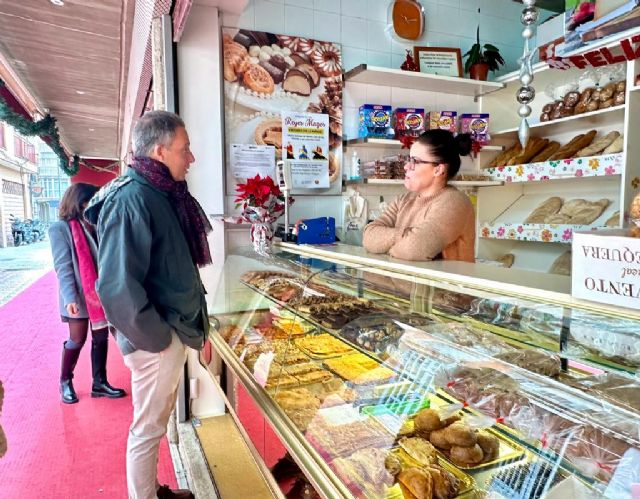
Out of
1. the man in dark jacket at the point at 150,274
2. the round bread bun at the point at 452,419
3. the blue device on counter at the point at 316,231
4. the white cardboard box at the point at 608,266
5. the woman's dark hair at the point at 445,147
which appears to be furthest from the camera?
the blue device on counter at the point at 316,231

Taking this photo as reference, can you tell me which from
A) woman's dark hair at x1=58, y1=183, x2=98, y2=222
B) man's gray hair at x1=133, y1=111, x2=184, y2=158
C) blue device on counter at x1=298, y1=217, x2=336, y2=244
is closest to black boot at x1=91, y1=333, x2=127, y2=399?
woman's dark hair at x1=58, y1=183, x2=98, y2=222

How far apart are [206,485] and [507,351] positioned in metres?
1.89

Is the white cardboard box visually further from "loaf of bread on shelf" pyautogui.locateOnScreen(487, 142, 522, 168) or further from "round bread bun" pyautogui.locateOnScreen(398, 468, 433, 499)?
"loaf of bread on shelf" pyautogui.locateOnScreen(487, 142, 522, 168)

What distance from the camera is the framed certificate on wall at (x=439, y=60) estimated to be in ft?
12.2

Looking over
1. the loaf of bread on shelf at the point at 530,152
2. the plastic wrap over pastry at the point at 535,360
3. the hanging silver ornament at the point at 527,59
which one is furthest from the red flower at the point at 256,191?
the loaf of bread on shelf at the point at 530,152

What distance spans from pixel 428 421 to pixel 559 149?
317 cm

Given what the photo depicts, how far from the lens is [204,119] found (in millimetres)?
3066

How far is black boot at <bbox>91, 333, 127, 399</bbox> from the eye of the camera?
352cm

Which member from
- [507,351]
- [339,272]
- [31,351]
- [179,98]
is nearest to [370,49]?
[179,98]

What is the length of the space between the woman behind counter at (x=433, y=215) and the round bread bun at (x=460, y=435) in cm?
87

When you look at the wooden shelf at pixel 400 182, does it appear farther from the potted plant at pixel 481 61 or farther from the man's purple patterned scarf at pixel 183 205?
the man's purple patterned scarf at pixel 183 205

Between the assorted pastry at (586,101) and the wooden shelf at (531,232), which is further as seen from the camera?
the wooden shelf at (531,232)

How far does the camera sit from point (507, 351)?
4.21 feet

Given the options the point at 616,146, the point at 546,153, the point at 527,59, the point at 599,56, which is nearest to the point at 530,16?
the point at 527,59
